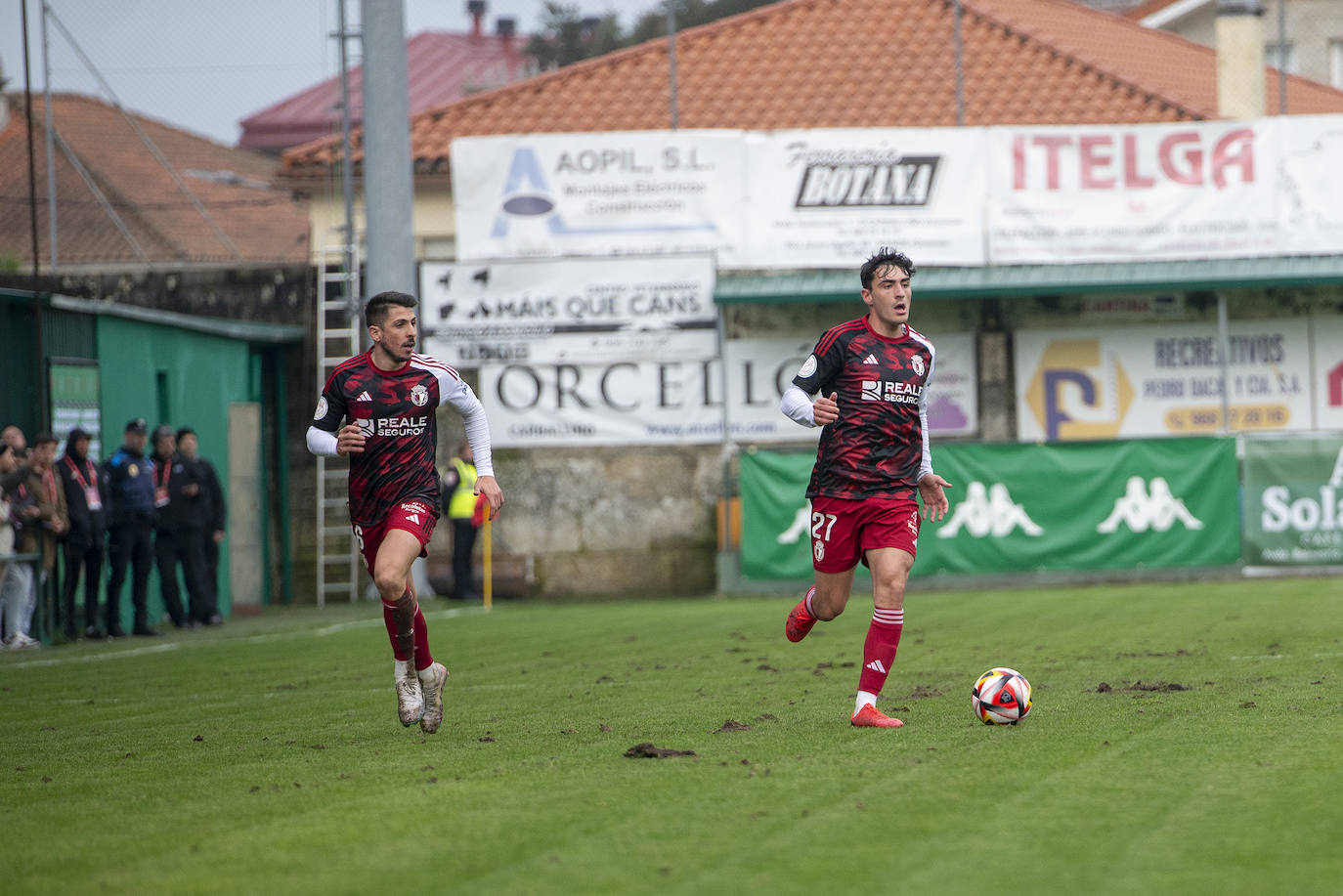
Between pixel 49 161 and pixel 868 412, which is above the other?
pixel 49 161

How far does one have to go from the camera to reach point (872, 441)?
8.53m

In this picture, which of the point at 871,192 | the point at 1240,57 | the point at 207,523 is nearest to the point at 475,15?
the point at 1240,57

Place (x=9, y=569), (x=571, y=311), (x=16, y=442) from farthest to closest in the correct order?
1. (x=571, y=311)
2. (x=16, y=442)
3. (x=9, y=569)

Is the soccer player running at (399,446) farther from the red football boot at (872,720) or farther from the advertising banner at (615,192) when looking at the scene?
the advertising banner at (615,192)

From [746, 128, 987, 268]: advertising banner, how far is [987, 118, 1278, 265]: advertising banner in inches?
14.5

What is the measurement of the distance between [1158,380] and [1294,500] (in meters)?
3.14

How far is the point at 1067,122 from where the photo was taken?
86.5 ft

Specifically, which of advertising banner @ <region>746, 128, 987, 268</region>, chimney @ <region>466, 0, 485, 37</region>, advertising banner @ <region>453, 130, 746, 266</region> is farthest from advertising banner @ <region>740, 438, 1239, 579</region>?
chimney @ <region>466, 0, 485, 37</region>

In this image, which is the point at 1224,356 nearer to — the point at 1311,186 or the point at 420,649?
the point at 1311,186

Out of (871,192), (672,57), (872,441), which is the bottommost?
(872,441)

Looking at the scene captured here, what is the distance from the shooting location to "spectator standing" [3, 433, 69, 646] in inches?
634

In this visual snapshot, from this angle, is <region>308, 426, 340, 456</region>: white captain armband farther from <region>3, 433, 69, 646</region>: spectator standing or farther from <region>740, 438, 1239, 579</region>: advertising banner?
<region>740, 438, 1239, 579</region>: advertising banner

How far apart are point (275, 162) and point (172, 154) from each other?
10.6 ft

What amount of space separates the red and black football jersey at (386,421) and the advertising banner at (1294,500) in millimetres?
14529
